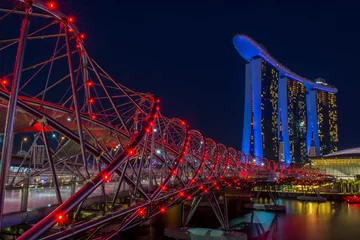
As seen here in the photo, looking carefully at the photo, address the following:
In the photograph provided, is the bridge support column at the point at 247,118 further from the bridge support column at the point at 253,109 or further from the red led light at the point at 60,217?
the red led light at the point at 60,217

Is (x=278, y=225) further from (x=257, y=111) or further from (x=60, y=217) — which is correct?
(x=257, y=111)

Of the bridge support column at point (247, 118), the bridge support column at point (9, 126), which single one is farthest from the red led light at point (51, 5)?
the bridge support column at point (247, 118)

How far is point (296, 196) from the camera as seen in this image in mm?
116688

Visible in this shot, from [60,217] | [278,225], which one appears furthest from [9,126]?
[278,225]

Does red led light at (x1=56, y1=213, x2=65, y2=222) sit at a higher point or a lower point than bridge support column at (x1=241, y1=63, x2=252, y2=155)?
lower

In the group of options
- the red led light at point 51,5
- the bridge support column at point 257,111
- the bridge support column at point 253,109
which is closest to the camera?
the red led light at point 51,5

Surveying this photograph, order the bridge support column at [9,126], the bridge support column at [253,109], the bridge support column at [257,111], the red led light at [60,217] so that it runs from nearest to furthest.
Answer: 1. the bridge support column at [9,126]
2. the red led light at [60,217]
3. the bridge support column at [253,109]
4. the bridge support column at [257,111]

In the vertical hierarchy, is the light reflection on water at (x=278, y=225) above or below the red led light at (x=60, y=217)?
below

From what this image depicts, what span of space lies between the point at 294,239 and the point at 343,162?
124 metres

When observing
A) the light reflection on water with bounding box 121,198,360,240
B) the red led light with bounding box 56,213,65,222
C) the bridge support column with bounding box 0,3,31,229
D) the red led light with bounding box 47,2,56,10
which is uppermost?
the red led light with bounding box 47,2,56,10

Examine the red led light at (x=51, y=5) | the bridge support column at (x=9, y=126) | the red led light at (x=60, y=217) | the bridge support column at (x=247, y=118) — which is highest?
the bridge support column at (x=247, y=118)

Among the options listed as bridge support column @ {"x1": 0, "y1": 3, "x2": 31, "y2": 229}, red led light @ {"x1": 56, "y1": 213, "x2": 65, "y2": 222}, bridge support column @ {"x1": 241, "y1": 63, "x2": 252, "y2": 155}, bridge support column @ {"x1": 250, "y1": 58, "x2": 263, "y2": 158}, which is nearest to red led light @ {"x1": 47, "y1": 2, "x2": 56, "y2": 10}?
bridge support column @ {"x1": 0, "y1": 3, "x2": 31, "y2": 229}

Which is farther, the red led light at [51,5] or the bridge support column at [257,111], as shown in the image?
the bridge support column at [257,111]

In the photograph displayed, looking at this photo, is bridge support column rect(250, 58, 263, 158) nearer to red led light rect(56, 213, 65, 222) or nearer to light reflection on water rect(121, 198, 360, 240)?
light reflection on water rect(121, 198, 360, 240)
